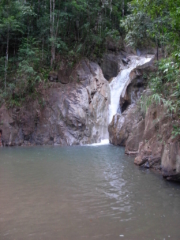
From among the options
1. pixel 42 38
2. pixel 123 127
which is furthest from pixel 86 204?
pixel 42 38

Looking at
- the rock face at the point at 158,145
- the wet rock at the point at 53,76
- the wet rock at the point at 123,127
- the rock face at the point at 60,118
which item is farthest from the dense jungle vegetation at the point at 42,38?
the rock face at the point at 158,145

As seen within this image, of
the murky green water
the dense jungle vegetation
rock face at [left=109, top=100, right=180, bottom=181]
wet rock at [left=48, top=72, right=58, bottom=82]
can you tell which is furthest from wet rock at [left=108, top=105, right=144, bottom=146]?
the murky green water

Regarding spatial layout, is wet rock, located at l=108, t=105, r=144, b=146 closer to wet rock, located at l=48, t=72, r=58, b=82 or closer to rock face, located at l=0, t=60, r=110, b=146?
rock face, located at l=0, t=60, r=110, b=146

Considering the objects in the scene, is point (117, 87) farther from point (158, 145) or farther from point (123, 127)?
point (158, 145)

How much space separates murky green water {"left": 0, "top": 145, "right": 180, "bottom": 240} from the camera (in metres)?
4.57

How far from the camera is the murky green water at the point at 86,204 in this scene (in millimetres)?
4566

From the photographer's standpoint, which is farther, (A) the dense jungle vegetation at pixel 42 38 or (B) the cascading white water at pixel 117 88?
(B) the cascading white water at pixel 117 88

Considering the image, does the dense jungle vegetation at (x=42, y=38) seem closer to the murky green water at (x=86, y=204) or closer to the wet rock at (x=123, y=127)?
the wet rock at (x=123, y=127)

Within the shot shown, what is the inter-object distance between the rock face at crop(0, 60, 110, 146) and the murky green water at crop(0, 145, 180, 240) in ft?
30.7

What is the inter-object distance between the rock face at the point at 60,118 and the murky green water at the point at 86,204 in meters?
9.35

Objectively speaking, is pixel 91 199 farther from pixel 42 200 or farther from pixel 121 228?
pixel 121 228

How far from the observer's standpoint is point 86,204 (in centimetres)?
591

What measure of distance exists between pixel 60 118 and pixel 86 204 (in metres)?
14.0

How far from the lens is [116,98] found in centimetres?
2247
